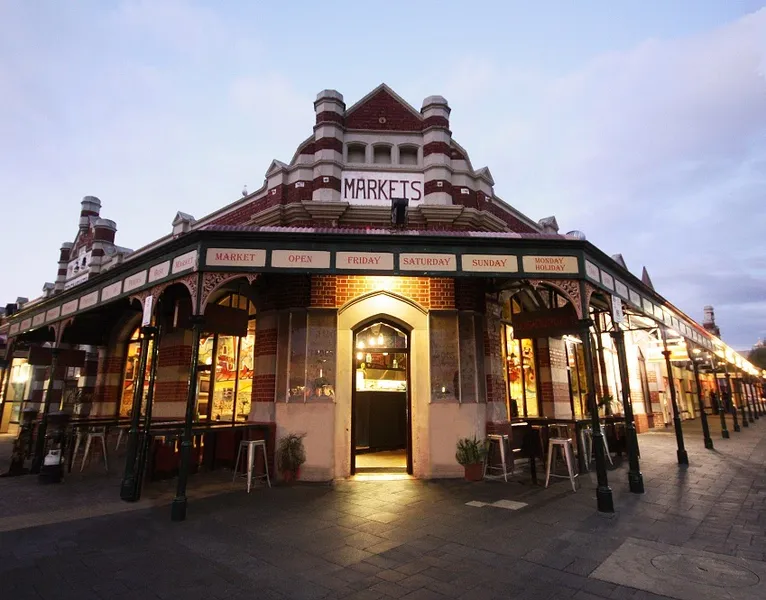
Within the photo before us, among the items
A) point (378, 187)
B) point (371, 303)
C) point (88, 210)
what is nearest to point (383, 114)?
point (378, 187)

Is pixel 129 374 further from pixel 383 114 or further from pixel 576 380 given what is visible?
pixel 576 380

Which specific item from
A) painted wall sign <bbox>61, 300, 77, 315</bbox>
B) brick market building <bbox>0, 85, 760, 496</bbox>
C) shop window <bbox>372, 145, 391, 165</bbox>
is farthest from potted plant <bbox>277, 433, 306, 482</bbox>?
shop window <bbox>372, 145, 391, 165</bbox>

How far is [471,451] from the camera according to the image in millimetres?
8516

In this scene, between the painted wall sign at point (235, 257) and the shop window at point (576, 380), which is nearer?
the painted wall sign at point (235, 257)

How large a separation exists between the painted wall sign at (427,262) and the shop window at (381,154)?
16.7 ft

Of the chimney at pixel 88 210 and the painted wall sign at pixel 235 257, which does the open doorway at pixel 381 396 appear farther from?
the chimney at pixel 88 210

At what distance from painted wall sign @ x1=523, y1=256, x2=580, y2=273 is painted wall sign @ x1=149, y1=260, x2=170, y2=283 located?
624 centimetres

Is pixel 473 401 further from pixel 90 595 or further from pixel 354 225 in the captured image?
pixel 90 595

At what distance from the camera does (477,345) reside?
30.8ft

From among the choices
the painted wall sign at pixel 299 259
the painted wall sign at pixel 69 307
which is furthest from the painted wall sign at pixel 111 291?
the painted wall sign at pixel 299 259

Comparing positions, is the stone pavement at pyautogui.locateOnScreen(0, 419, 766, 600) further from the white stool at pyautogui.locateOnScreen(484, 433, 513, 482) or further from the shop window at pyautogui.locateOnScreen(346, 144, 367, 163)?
the shop window at pyautogui.locateOnScreen(346, 144, 367, 163)

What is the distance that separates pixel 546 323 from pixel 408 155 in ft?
18.6

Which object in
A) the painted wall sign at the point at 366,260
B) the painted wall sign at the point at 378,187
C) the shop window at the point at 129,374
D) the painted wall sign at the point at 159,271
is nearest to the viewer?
the painted wall sign at the point at 366,260

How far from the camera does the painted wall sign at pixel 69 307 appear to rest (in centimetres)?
1016
